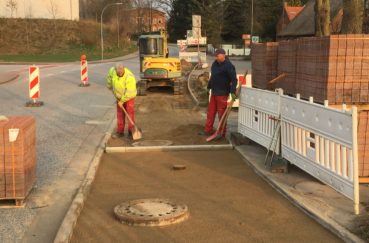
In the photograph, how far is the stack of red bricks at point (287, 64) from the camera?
360 inches

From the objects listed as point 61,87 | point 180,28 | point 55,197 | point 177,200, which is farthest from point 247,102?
point 180,28

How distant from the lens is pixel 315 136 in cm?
660

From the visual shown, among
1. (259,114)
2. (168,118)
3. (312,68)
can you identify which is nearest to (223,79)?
Result: (259,114)

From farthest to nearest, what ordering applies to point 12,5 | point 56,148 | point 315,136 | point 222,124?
1. point 12,5
2. point 222,124
3. point 56,148
4. point 315,136

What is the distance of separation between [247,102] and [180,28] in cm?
9075

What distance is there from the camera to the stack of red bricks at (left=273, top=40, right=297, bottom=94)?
9133 millimetres

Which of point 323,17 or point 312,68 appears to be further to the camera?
point 323,17

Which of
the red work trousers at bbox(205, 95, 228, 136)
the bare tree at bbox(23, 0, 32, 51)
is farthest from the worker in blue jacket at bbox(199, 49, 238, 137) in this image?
the bare tree at bbox(23, 0, 32, 51)

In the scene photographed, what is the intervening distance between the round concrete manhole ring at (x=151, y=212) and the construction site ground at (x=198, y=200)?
0.09 meters

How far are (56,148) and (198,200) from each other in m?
4.12

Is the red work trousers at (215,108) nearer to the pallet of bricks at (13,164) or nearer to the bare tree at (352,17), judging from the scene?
the bare tree at (352,17)

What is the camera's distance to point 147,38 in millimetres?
23031

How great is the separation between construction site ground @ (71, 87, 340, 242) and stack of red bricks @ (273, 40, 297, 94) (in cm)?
158

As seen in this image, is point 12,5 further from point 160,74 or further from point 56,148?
point 56,148
